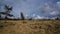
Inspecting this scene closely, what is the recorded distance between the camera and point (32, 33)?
459 centimetres

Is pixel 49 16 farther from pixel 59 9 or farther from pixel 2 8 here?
pixel 2 8

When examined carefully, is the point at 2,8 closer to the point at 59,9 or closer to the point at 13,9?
the point at 13,9

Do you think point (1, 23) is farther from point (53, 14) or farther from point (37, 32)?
point (53, 14)

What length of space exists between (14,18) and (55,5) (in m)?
1.10

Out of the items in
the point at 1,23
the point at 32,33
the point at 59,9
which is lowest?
the point at 32,33

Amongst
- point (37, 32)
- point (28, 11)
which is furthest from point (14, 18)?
point (37, 32)

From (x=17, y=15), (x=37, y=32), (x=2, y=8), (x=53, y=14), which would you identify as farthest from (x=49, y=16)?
(x=2, y=8)

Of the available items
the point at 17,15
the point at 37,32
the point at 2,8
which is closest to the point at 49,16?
the point at 37,32

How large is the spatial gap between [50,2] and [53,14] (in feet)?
1.07

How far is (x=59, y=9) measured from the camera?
464 cm

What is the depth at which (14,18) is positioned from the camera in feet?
15.2

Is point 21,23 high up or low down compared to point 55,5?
down

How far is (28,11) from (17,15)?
0.98 feet

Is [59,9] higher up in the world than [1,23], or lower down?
higher up
